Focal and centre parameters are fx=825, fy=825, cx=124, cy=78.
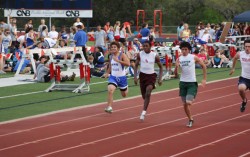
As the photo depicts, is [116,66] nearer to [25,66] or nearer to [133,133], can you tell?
[133,133]

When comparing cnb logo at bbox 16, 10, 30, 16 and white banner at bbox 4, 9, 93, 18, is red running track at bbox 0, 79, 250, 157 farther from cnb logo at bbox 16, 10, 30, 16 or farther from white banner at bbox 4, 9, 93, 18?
white banner at bbox 4, 9, 93, 18

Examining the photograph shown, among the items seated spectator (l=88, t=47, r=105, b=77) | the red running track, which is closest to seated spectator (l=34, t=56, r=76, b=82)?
seated spectator (l=88, t=47, r=105, b=77)

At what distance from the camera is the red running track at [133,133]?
1340 centimetres

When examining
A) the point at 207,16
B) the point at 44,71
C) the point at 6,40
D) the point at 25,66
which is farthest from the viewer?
the point at 207,16

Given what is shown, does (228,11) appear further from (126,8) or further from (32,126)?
(32,126)


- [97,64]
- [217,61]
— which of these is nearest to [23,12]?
[217,61]

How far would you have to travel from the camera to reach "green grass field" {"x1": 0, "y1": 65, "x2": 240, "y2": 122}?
759 inches

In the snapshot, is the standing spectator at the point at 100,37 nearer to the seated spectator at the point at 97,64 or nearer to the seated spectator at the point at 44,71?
the seated spectator at the point at 97,64

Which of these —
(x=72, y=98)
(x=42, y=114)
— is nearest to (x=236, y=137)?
(x=42, y=114)

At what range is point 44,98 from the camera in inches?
869

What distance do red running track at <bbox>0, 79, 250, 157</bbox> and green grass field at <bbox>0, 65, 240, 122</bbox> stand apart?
81 cm

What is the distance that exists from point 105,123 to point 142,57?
176 centimetres

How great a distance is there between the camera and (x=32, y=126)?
16.6 metres

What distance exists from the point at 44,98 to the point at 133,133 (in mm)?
6940
